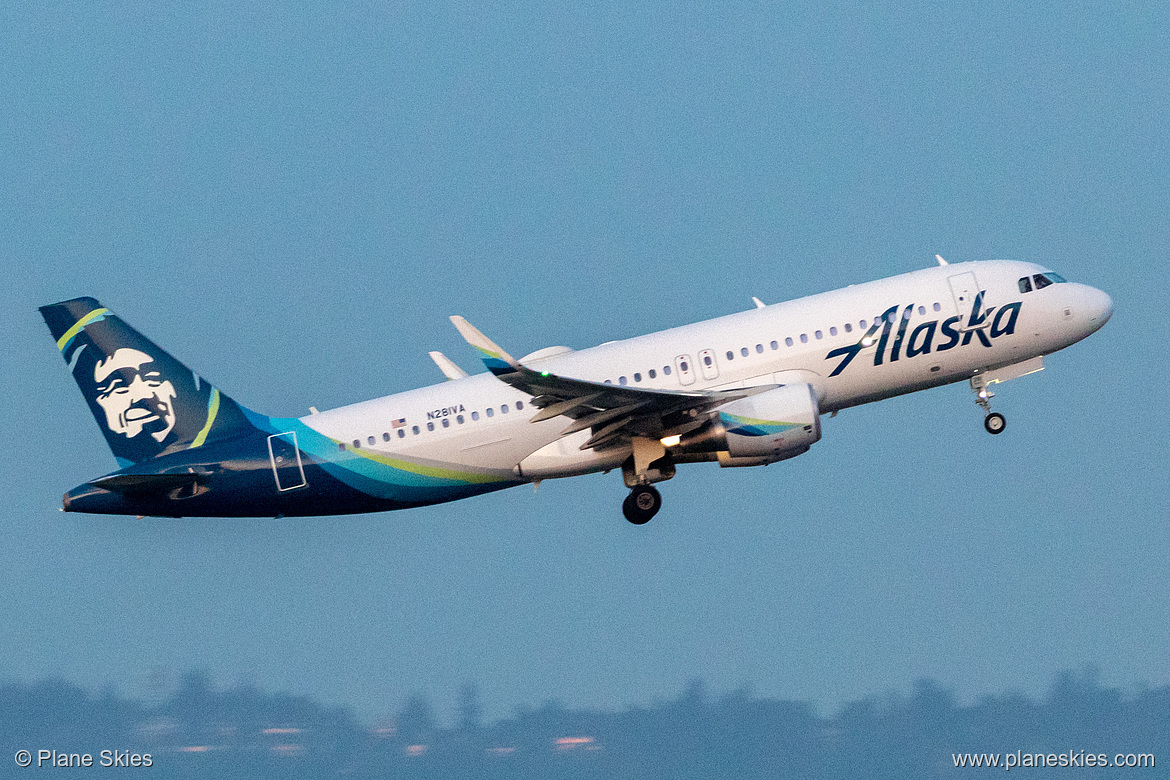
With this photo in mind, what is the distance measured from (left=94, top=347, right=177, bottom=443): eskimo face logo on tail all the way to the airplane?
0.15ft

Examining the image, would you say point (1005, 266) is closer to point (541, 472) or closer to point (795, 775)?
point (541, 472)

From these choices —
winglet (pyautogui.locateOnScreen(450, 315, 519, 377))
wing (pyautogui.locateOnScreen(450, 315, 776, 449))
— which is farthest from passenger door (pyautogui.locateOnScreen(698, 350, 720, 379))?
winglet (pyautogui.locateOnScreen(450, 315, 519, 377))

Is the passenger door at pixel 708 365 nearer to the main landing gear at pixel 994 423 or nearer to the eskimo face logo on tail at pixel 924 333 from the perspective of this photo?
the eskimo face logo on tail at pixel 924 333

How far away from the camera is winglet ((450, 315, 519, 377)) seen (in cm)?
2850

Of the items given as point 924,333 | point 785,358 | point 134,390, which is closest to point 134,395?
point 134,390

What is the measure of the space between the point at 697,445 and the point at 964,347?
7507 mm

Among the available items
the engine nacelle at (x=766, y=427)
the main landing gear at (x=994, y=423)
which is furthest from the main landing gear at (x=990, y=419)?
the engine nacelle at (x=766, y=427)

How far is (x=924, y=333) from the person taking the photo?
33.3 metres

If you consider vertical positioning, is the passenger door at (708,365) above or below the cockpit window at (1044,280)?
below

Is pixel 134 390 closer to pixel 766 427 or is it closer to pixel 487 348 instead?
pixel 487 348

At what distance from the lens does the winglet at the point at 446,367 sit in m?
36.2

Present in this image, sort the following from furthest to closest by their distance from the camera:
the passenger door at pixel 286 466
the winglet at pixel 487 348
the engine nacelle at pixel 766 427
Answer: the passenger door at pixel 286 466 → the engine nacelle at pixel 766 427 → the winglet at pixel 487 348

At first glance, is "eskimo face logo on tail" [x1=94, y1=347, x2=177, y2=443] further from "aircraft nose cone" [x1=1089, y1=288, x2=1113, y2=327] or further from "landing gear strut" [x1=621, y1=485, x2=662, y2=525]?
"aircraft nose cone" [x1=1089, y1=288, x2=1113, y2=327]

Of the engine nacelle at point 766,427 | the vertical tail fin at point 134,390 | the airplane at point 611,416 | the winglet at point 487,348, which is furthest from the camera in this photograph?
the vertical tail fin at point 134,390
